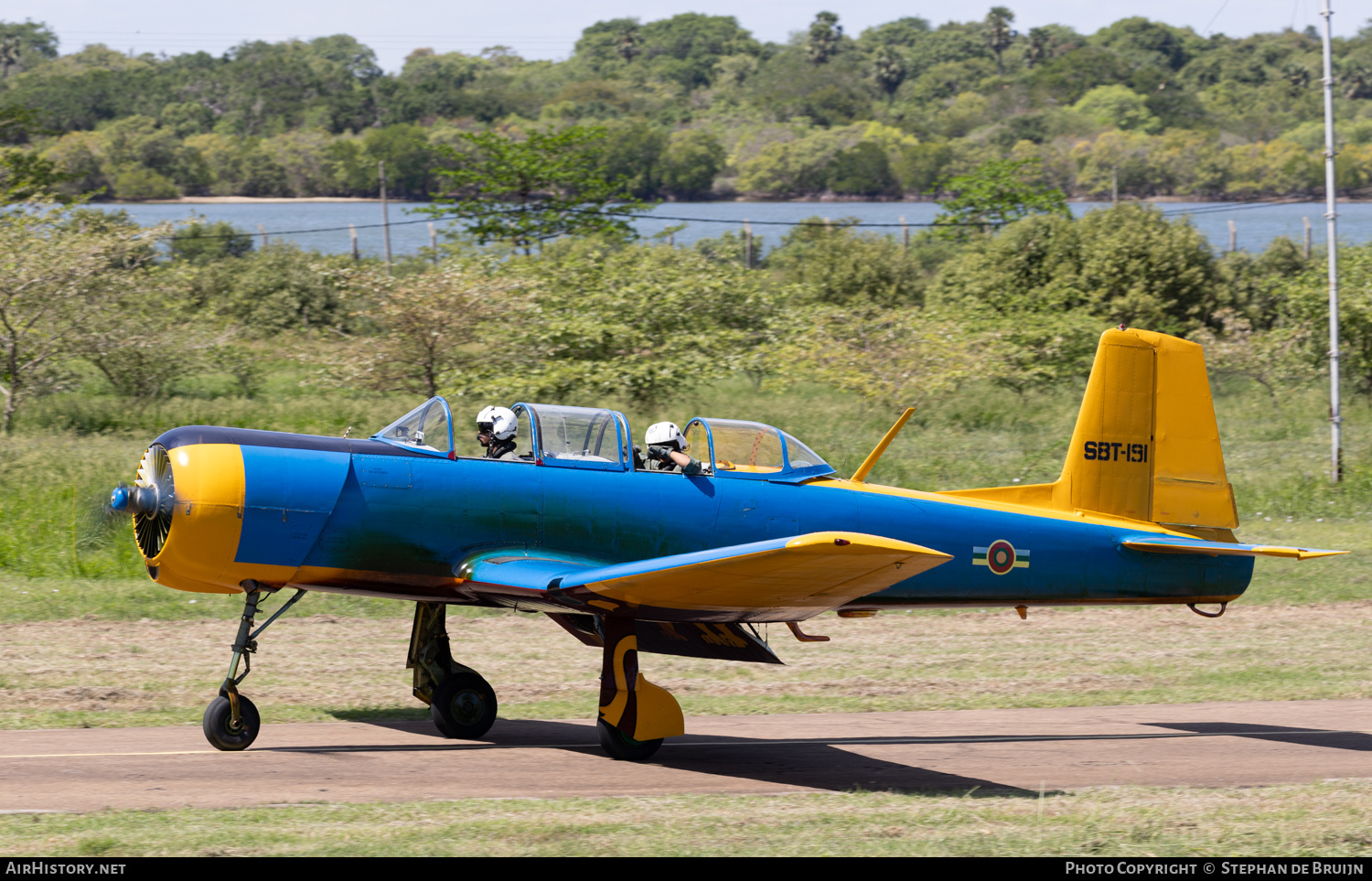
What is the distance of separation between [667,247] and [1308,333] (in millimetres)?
14990

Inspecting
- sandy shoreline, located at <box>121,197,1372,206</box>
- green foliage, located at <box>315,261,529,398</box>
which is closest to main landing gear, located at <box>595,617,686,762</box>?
green foliage, located at <box>315,261,529,398</box>

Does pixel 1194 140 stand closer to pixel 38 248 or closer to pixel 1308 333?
pixel 1308 333

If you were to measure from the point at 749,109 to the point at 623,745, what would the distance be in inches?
5759

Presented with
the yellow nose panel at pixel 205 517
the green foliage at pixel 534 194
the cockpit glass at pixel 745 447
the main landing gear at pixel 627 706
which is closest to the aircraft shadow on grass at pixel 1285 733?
the cockpit glass at pixel 745 447

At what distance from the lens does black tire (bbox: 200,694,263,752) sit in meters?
8.30

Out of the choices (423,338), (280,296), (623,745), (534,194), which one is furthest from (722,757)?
(534,194)

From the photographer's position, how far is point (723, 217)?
323ft

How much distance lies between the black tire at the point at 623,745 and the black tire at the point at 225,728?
2.24 meters

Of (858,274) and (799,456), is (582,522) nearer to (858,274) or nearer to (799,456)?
(799,456)

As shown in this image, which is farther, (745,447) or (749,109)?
(749,109)

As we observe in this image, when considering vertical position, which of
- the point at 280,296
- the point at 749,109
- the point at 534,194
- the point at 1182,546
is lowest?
the point at 1182,546

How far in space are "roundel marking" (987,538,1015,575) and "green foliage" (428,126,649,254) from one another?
31210mm

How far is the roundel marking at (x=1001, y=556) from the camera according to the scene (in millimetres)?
9953

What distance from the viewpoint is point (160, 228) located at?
90.0 ft
